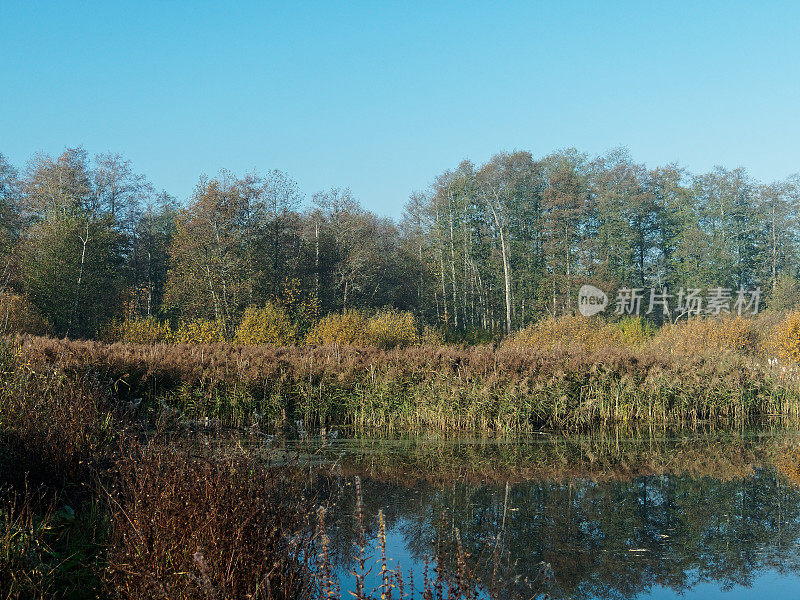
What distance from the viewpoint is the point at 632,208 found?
39.3m

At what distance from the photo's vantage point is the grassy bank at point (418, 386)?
421 inches

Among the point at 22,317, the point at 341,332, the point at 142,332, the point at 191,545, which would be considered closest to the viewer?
the point at 191,545

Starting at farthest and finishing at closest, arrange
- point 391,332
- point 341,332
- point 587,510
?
point 391,332 < point 341,332 < point 587,510

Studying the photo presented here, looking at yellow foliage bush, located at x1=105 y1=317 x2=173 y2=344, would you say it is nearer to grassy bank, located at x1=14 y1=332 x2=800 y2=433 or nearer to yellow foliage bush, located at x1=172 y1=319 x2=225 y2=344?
yellow foliage bush, located at x1=172 y1=319 x2=225 y2=344

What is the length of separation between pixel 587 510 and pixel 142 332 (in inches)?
734

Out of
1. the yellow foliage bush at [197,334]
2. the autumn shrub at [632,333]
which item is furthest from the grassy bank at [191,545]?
the autumn shrub at [632,333]

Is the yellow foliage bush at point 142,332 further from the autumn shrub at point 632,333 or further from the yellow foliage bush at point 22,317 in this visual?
the autumn shrub at point 632,333

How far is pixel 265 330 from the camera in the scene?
67.4ft

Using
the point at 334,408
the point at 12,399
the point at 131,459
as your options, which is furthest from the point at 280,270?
the point at 131,459

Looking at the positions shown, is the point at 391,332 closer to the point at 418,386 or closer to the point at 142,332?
the point at 142,332

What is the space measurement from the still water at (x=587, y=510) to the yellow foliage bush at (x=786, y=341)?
13.6m

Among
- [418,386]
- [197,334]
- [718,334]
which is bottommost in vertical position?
[418,386]

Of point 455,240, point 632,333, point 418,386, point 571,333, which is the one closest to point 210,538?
point 418,386

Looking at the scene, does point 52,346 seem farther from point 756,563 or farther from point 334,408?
point 756,563
